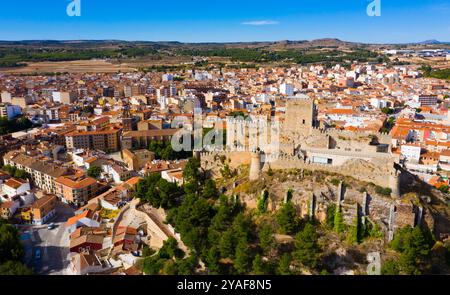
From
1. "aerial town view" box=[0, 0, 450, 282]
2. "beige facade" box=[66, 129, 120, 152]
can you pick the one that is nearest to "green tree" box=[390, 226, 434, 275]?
"aerial town view" box=[0, 0, 450, 282]

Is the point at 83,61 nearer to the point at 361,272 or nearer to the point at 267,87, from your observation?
the point at 267,87

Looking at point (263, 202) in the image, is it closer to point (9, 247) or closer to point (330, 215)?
point (330, 215)

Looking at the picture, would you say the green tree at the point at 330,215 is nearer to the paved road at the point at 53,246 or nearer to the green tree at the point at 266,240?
the green tree at the point at 266,240

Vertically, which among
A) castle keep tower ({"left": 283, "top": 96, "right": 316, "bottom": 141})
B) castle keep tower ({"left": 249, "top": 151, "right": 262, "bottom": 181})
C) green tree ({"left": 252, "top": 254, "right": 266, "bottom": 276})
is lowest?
green tree ({"left": 252, "top": 254, "right": 266, "bottom": 276})

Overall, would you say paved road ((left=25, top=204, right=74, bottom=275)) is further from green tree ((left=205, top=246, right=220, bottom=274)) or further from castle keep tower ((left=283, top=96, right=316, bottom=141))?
castle keep tower ((left=283, top=96, right=316, bottom=141))

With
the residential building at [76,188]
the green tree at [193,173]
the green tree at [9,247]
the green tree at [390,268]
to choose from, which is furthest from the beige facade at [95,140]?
the green tree at [390,268]

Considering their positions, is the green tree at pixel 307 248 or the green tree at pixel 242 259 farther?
the green tree at pixel 242 259

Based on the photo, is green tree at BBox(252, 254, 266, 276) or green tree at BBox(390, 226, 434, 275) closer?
green tree at BBox(390, 226, 434, 275)
